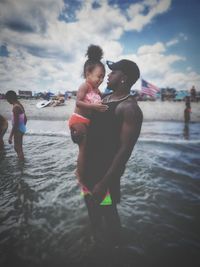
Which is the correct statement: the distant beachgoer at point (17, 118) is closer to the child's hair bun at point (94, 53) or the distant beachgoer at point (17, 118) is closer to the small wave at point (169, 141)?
the child's hair bun at point (94, 53)

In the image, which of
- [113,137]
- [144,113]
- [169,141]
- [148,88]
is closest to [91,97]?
[113,137]

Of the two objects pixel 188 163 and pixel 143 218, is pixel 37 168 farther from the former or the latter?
pixel 188 163

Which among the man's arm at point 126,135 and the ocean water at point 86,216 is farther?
the ocean water at point 86,216

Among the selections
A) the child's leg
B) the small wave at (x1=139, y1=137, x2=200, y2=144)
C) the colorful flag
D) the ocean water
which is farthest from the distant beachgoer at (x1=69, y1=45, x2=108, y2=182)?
the colorful flag

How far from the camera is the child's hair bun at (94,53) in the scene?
2.69m

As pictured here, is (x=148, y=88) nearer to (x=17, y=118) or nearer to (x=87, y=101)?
(x=17, y=118)

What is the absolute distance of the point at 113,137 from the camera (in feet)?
6.39

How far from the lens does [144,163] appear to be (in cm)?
564

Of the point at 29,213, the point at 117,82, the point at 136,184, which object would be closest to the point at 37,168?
the point at 29,213

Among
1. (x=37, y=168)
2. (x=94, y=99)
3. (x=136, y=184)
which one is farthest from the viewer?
(x=37, y=168)

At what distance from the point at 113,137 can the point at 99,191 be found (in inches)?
22.3

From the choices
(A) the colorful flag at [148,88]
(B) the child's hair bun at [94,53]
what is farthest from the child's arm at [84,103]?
(A) the colorful flag at [148,88]

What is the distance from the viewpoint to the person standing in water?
1816mm

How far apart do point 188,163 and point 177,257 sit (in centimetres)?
361
